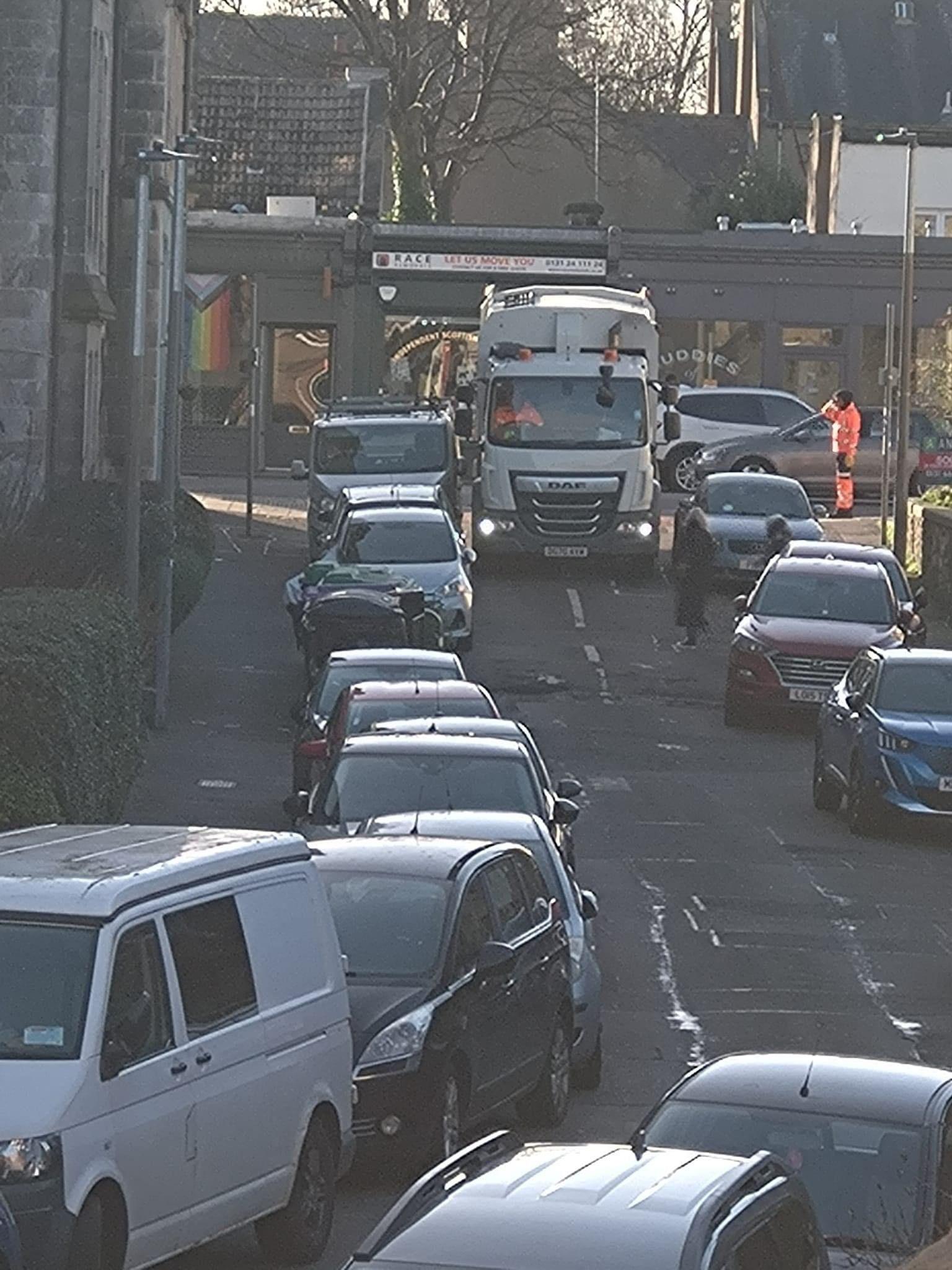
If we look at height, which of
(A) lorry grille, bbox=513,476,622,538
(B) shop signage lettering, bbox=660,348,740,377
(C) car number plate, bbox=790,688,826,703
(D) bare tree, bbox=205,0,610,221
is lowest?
(C) car number plate, bbox=790,688,826,703

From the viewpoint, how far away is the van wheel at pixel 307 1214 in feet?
37.6

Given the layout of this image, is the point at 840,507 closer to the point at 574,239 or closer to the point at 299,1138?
the point at 574,239

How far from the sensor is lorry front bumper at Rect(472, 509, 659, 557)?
39625mm

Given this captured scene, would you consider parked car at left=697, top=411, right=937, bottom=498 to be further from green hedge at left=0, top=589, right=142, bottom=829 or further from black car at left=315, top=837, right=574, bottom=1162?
black car at left=315, top=837, right=574, bottom=1162

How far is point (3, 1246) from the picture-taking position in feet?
30.9

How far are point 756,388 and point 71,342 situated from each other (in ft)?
60.4

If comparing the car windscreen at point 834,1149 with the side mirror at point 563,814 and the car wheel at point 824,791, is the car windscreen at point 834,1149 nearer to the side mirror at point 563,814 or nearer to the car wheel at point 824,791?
the side mirror at point 563,814

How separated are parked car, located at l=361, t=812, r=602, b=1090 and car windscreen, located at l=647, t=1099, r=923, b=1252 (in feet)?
17.9

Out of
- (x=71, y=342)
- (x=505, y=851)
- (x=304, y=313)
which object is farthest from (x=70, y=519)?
(x=304, y=313)

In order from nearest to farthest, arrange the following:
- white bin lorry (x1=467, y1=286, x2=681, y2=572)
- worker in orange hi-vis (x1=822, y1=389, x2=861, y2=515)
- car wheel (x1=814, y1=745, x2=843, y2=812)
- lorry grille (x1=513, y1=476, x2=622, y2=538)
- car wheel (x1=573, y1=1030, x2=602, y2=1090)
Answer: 1. car wheel (x1=573, y1=1030, x2=602, y2=1090)
2. car wheel (x1=814, y1=745, x2=843, y2=812)
3. lorry grille (x1=513, y1=476, x2=622, y2=538)
4. white bin lorry (x1=467, y1=286, x2=681, y2=572)
5. worker in orange hi-vis (x1=822, y1=389, x2=861, y2=515)

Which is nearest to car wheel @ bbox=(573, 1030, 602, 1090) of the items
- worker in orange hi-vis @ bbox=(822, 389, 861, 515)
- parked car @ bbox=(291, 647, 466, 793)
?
parked car @ bbox=(291, 647, 466, 793)

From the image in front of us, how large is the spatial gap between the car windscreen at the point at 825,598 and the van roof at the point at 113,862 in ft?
62.5

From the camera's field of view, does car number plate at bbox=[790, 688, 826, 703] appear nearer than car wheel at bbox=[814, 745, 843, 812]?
No

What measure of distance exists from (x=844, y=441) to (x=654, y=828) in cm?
2176
